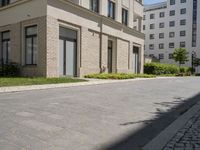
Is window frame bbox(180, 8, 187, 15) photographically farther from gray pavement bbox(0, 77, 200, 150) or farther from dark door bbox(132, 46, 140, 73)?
gray pavement bbox(0, 77, 200, 150)

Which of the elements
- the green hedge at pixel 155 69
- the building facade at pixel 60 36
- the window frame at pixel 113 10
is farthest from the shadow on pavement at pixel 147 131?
the green hedge at pixel 155 69

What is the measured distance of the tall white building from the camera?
241 feet

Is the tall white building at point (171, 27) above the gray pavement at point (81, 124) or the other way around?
above

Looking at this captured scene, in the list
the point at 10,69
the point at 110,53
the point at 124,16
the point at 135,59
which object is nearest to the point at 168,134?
the point at 10,69

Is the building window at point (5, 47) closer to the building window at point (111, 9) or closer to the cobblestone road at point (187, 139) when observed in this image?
the building window at point (111, 9)

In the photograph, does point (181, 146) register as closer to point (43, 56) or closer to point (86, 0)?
point (43, 56)

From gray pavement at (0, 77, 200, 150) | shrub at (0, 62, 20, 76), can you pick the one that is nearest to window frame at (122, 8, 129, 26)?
shrub at (0, 62, 20, 76)

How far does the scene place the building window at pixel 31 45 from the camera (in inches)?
837

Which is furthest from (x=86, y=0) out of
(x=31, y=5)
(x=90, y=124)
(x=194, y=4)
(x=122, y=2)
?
(x=194, y=4)

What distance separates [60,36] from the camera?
21766mm

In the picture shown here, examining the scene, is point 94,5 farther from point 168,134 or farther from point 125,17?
point 168,134

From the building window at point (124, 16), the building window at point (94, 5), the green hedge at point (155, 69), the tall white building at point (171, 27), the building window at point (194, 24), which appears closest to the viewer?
the building window at point (94, 5)

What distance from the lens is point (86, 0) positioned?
25.2 metres

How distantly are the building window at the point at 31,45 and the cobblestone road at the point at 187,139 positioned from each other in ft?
54.1
